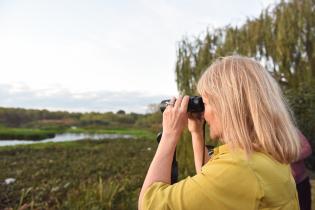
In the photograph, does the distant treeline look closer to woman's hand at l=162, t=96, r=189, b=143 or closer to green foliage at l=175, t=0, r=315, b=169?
green foliage at l=175, t=0, r=315, b=169

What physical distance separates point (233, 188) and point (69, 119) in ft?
118

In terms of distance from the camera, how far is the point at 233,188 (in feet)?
3.37

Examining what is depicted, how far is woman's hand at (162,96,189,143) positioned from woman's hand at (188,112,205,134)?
249 mm

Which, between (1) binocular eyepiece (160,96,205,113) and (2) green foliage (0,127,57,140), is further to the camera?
(2) green foliage (0,127,57,140)

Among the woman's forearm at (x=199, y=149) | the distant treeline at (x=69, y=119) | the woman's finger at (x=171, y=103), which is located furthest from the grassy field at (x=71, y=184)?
the distant treeline at (x=69, y=119)

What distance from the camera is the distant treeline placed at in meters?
26.0

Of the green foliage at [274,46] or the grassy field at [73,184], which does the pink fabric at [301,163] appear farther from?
the green foliage at [274,46]

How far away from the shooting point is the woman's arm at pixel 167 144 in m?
1.18

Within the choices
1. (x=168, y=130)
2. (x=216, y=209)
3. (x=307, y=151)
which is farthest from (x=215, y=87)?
(x=307, y=151)

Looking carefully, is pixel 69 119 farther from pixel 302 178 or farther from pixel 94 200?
pixel 302 178

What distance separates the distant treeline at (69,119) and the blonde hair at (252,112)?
2041 cm

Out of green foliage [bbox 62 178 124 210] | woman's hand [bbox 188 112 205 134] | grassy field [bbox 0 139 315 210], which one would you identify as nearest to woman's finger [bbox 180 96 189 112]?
woman's hand [bbox 188 112 205 134]

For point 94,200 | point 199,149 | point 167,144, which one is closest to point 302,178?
point 199,149

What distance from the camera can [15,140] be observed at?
22000mm
